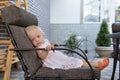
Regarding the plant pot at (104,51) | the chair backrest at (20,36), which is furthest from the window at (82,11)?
the chair backrest at (20,36)

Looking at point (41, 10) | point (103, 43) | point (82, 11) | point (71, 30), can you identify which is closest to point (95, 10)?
point (82, 11)

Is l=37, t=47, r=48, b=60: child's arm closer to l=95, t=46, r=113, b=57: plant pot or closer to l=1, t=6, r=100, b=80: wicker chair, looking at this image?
l=1, t=6, r=100, b=80: wicker chair

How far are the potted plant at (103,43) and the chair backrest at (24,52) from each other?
16.4 ft

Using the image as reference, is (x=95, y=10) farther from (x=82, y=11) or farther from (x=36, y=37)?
(x=36, y=37)

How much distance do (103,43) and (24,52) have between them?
5.38m


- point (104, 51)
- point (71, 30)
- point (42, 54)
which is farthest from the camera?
point (71, 30)

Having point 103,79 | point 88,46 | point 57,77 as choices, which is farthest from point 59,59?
point 88,46

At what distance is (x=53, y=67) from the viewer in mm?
1998

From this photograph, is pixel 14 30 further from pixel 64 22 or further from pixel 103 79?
pixel 64 22

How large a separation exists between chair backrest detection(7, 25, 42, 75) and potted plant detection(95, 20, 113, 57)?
16.4 ft

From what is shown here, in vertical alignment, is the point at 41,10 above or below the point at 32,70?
above

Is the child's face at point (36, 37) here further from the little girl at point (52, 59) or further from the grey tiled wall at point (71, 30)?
the grey tiled wall at point (71, 30)

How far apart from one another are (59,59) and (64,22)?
5.60 metres

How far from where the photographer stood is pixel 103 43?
6.96m
